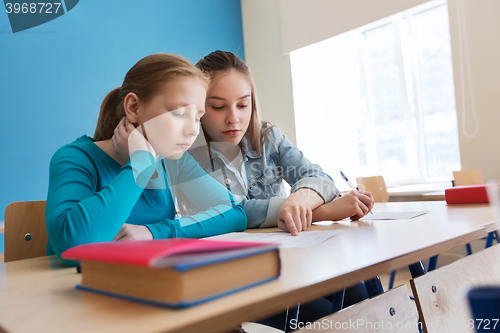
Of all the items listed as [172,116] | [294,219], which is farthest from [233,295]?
[172,116]

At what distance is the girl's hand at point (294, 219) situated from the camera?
78 cm

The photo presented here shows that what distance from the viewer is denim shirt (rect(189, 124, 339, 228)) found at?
1.18 meters

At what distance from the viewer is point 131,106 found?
2.99 ft

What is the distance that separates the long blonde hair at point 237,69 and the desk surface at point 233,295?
663 mm

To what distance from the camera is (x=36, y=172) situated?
2822 mm

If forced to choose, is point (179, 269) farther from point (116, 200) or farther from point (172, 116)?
point (172, 116)

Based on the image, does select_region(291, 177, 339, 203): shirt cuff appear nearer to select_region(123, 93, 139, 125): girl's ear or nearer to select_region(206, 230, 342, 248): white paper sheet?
select_region(206, 230, 342, 248): white paper sheet

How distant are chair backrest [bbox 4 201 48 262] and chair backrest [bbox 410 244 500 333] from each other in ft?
3.08

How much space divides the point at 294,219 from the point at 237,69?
65 centimetres

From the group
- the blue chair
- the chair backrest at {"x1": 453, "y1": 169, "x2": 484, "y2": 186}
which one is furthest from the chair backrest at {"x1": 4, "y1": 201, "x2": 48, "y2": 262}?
the chair backrest at {"x1": 453, "y1": 169, "x2": 484, "y2": 186}

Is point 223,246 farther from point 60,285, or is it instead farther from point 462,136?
point 462,136

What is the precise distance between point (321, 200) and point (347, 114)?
2997mm

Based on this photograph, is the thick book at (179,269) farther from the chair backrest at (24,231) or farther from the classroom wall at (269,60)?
the classroom wall at (269,60)

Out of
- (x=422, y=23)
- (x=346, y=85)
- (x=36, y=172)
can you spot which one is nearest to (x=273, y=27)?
(x=346, y=85)
